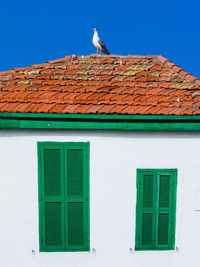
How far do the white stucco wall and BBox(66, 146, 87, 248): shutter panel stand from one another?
14 centimetres

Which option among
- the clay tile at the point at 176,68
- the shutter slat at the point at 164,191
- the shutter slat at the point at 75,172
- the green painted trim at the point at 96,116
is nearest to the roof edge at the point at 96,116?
the green painted trim at the point at 96,116

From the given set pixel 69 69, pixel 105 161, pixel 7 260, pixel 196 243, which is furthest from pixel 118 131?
pixel 7 260

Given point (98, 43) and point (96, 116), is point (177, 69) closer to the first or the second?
point (98, 43)

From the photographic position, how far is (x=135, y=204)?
13.7 ft

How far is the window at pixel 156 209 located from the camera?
4.12 meters

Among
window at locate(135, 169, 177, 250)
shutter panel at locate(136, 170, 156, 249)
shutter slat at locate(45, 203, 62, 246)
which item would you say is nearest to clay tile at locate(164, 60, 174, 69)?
window at locate(135, 169, 177, 250)

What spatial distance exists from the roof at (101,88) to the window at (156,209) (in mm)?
1072

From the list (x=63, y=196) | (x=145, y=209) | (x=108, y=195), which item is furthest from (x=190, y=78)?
(x=63, y=196)

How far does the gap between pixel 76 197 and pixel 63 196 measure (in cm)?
21

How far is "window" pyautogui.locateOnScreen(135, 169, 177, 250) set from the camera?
4.12 metres

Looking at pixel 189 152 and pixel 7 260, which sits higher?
pixel 189 152

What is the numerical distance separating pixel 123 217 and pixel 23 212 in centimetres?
166

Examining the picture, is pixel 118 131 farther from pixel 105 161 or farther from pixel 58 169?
pixel 58 169

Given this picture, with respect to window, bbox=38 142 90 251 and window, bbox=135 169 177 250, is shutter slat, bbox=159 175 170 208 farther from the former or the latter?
window, bbox=38 142 90 251
